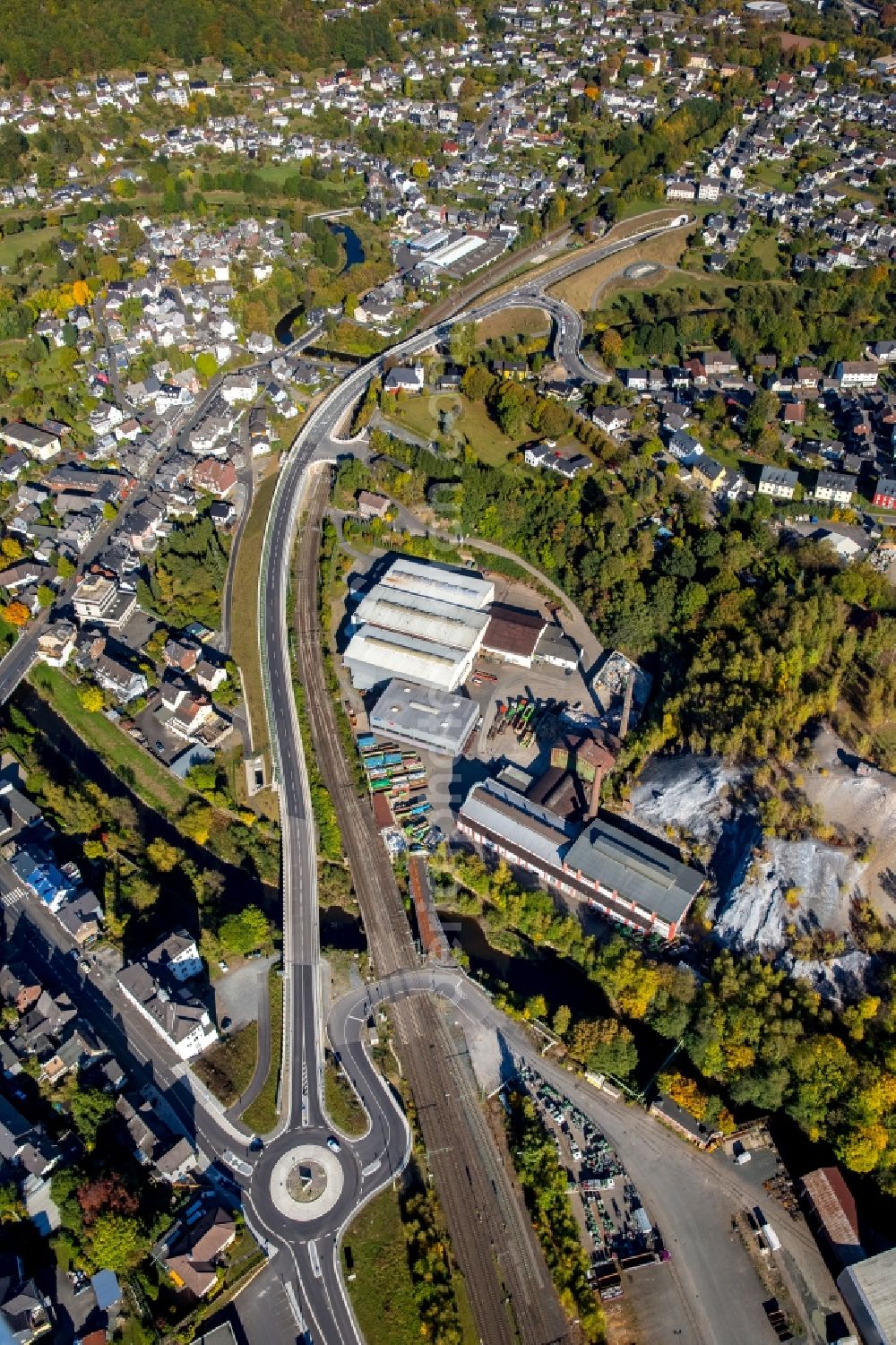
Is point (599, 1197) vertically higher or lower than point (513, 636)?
lower

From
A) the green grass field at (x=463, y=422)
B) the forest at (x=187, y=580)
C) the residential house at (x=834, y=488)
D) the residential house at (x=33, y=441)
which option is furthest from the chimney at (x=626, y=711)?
the residential house at (x=33, y=441)

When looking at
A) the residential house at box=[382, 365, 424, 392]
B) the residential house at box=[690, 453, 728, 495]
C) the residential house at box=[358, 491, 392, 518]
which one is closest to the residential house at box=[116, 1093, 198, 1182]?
the residential house at box=[358, 491, 392, 518]

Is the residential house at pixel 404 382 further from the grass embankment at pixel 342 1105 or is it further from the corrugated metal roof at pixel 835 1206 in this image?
A: the corrugated metal roof at pixel 835 1206

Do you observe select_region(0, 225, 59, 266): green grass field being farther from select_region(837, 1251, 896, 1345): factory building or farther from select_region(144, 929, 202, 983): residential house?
select_region(837, 1251, 896, 1345): factory building

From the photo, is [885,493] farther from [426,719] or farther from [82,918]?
[82,918]

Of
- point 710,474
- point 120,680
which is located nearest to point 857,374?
point 710,474
